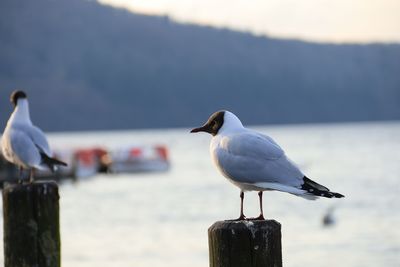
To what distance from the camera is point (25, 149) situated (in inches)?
400

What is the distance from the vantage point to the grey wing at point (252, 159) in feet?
20.3

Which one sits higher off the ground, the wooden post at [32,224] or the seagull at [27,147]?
the seagull at [27,147]

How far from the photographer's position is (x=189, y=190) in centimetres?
4238

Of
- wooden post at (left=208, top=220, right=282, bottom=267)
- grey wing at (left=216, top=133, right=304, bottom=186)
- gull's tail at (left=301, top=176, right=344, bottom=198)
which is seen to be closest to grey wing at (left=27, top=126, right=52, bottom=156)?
grey wing at (left=216, top=133, right=304, bottom=186)

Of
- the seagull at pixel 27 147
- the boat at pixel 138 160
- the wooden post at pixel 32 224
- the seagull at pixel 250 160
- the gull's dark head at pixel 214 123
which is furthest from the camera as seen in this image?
the boat at pixel 138 160

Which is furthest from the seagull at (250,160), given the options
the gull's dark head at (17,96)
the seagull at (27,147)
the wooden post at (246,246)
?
the gull's dark head at (17,96)

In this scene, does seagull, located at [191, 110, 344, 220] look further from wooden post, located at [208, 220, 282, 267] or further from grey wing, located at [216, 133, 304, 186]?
wooden post, located at [208, 220, 282, 267]

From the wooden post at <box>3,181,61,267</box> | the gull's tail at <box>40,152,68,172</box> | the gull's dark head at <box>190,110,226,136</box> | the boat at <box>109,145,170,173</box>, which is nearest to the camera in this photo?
the gull's dark head at <box>190,110,226,136</box>

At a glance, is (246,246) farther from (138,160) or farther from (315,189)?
(138,160)

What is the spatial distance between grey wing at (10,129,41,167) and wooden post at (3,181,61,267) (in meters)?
3.22

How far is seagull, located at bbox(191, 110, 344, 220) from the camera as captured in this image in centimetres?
607

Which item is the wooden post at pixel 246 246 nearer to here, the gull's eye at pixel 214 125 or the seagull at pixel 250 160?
the seagull at pixel 250 160

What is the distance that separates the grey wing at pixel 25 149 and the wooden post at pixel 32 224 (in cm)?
322

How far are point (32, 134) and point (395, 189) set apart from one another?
3116 centimetres
